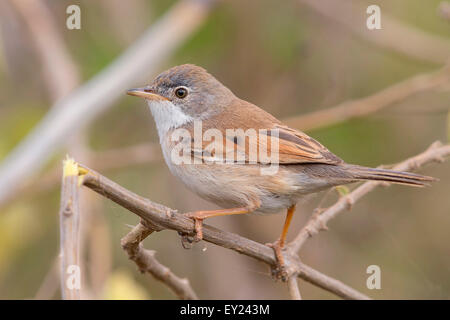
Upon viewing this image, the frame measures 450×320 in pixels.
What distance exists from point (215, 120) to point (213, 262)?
260cm

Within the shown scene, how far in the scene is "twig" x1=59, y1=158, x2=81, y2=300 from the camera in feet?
6.68

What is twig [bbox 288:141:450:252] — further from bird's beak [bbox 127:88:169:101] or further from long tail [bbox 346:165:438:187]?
bird's beak [bbox 127:88:169:101]

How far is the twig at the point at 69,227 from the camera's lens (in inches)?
80.1

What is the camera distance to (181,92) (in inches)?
171

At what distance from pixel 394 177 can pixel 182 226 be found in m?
1.37

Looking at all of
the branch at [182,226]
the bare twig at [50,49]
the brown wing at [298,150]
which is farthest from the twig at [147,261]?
the bare twig at [50,49]

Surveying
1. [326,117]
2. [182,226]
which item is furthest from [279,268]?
[326,117]

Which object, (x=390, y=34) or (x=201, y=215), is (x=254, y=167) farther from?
(x=390, y=34)

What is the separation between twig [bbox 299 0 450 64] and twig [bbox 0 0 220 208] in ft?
4.50

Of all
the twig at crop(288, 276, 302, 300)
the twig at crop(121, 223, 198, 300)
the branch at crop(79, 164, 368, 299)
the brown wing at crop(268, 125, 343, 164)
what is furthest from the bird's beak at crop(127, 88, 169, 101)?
the twig at crop(288, 276, 302, 300)

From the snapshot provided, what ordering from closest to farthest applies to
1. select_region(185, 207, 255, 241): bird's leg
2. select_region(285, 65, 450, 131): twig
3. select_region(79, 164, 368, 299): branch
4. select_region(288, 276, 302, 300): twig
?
select_region(79, 164, 368, 299): branch, select_region(185, 207, 255, 241): bird's leg, select_region(288, 276, 302, 300): twig, select_region(285, 65, 450, 131): twig

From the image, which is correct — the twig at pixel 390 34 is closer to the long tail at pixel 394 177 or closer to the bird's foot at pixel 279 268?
the long tail at pixel 394 177

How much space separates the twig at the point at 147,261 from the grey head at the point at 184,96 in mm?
1206

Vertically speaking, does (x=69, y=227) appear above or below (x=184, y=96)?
below
